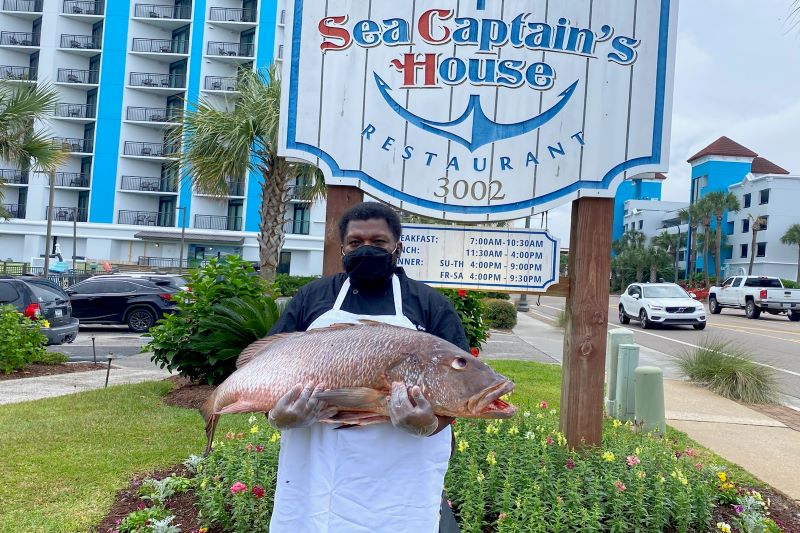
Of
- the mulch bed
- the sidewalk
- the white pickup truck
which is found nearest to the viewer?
the sidewalk

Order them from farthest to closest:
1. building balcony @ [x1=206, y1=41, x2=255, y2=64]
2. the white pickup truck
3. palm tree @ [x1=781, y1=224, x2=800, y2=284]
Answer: palm tree @ [x1=781, y1=224, x2=800, y2=284] < building balcony @ [x1=206, y1=41, x2=255, y2=64] < the white pickup truck

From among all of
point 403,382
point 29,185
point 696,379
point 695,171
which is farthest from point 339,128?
point 695,171

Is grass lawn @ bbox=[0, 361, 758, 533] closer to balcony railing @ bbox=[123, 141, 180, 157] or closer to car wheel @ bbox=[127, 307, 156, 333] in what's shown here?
car wheel @ bbox=[127, 307, 156, 333]

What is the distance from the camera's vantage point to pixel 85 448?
16.9 feet

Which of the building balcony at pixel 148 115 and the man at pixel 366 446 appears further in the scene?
the building balcony at pixel 148 115

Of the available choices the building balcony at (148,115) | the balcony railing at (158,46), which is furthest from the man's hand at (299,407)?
the balcony railing at (158,46)

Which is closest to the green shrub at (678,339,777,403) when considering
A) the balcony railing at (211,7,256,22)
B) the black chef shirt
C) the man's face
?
the black chef shirt

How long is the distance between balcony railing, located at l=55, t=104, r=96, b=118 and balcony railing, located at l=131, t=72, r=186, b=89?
371 cm

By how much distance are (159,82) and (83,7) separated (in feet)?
24.4

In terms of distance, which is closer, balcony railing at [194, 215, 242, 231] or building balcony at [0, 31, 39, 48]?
balcony railing at [194, 215, 242, 231]

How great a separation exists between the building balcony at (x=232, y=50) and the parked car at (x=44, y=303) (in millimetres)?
36712

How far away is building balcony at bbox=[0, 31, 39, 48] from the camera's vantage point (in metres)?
47.3

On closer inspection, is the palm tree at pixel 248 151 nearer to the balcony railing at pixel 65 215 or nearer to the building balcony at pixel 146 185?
the building balcony at pixel 146 185

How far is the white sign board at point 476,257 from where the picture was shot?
426 cm
